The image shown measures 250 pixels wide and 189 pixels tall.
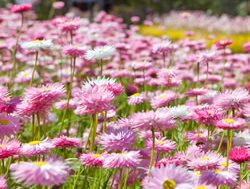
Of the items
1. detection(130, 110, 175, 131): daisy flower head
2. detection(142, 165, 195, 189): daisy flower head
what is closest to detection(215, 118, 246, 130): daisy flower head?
detection(130, 110, 175, 131): daisy flower head

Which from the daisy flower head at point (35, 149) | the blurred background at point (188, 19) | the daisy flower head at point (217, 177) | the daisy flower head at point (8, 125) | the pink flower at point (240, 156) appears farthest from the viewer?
the blurred background at point (188, 19)

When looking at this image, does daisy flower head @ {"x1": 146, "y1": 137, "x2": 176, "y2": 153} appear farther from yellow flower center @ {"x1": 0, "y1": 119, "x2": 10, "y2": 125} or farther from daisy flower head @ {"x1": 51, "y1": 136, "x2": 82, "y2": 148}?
yellow flower center @ {"x1": 0, "y1": 119, "x2": 10, "y2": 125}

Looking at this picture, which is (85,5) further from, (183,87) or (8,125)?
(8,125)

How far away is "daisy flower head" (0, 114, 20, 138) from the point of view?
6.22ft

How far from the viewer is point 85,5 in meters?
29.9

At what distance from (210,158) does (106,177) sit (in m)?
0.54

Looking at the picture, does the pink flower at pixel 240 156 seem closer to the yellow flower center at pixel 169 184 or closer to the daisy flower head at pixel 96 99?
the daisy flower head at pixel 96 99

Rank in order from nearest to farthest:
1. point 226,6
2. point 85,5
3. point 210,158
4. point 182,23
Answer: point 210,158 < point 182,23 < point 226,6 < point 85,5

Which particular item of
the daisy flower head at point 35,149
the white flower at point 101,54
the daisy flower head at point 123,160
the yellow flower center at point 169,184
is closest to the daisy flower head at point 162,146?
the daisy flower head at point 123,160

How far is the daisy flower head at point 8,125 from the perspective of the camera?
1895 millimetres

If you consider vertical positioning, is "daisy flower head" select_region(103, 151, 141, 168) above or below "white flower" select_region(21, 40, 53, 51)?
below

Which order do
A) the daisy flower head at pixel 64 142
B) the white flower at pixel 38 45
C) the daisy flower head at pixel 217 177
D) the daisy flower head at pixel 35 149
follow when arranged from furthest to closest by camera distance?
the white flower at pixel 38 45 → the daisy flower head at pixel 64 142 → the daisy flower head at pixel 35 149 → the daisy flower head at pixel 217 177

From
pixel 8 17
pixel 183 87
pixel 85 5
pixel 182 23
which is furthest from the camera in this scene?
pixel 85 5

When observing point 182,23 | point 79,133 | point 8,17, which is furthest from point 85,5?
point 79,133
